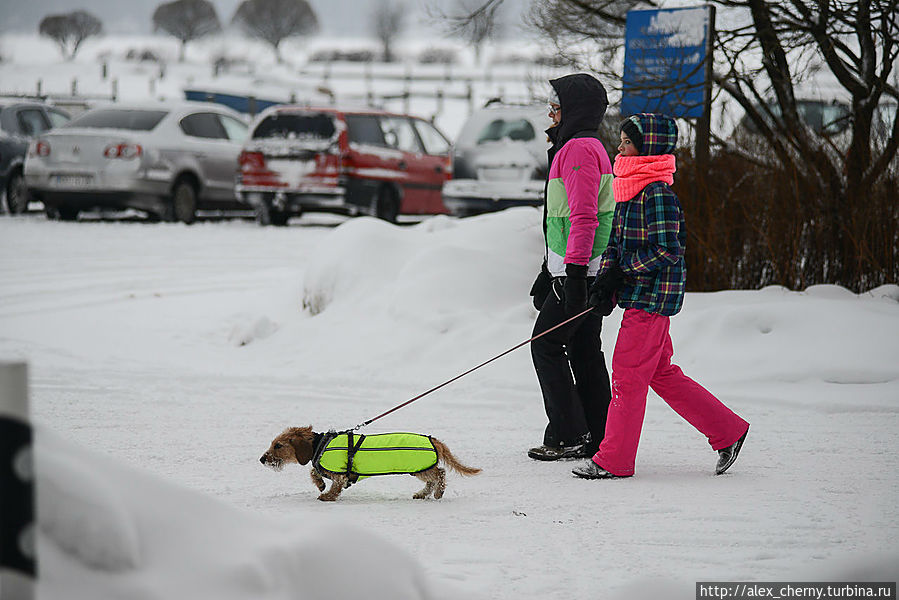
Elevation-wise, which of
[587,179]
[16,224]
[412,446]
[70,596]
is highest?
[587,179]

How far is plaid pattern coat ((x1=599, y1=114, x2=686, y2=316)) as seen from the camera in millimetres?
4695

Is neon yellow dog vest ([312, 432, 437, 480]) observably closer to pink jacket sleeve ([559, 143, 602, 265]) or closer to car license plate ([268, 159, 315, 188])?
pink jacket sleeve ([559, 143, 602, 265])

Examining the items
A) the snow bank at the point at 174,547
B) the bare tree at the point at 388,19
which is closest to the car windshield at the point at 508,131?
the snow bank at the point at 174,547

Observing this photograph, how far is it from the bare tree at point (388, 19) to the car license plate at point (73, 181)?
69.8 meters

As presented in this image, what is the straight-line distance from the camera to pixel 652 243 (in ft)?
15.5

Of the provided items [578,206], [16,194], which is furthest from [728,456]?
[16,194]

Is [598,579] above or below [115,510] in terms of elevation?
below

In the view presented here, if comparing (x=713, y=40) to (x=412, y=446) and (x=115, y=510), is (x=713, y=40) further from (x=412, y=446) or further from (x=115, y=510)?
(x=115, y=510)

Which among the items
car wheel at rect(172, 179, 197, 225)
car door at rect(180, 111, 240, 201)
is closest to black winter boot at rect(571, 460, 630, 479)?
car wheel at rect(172, 179, 197, 225)

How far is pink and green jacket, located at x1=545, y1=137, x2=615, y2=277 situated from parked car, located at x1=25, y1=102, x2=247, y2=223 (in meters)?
11.2

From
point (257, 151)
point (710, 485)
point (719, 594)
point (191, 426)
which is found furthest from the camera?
point (257, 151)

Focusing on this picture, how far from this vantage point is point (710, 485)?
4691 millimetres

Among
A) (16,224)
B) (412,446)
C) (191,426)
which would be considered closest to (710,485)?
(412,446)

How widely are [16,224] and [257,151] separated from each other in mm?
3713
